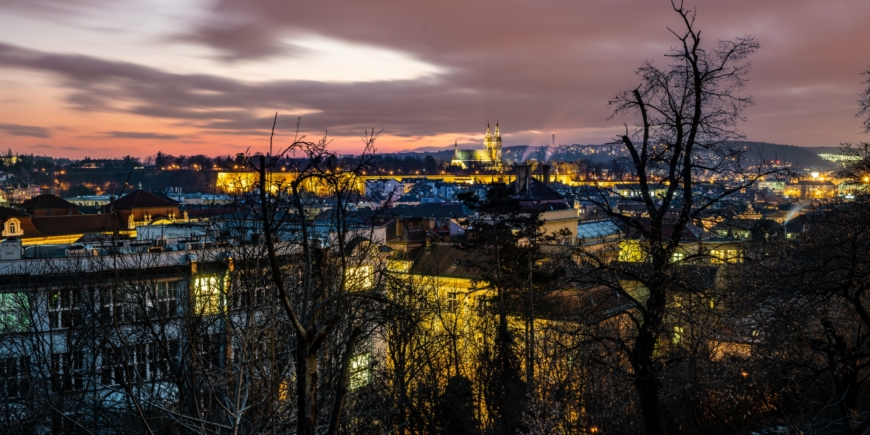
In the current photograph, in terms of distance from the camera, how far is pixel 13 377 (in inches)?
590

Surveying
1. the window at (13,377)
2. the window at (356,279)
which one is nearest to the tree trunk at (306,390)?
the window at (356,279)

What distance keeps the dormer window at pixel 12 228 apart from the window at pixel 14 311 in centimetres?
3318

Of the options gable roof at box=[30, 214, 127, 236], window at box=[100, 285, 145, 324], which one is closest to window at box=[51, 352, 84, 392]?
window at box=[100, 285, 145, 324]

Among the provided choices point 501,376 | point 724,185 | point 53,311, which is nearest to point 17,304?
point 53,311

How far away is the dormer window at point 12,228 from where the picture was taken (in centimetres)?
4681

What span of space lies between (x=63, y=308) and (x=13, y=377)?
3.29 m

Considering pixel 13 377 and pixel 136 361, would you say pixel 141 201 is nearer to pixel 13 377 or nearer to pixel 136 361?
pixel 13 377

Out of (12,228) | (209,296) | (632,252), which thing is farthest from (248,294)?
(12,228)

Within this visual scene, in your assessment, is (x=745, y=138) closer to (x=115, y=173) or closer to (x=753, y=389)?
(x=753, y=389)

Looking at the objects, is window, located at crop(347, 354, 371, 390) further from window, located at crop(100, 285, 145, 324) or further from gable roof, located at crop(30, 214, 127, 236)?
gable roof, located at crop(30, 214, 127, 236)

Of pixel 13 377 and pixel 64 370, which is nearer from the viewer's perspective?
pixel 13 377

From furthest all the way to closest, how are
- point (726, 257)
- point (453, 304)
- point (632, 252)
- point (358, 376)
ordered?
1. point (453, 304)
2. point (358, 376)
3. point (632, 252)
4. point (726, 257)

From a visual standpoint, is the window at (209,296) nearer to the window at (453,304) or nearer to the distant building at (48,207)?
the window at (453,304)

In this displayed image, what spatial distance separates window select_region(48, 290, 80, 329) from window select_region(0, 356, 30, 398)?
4.72 ft
